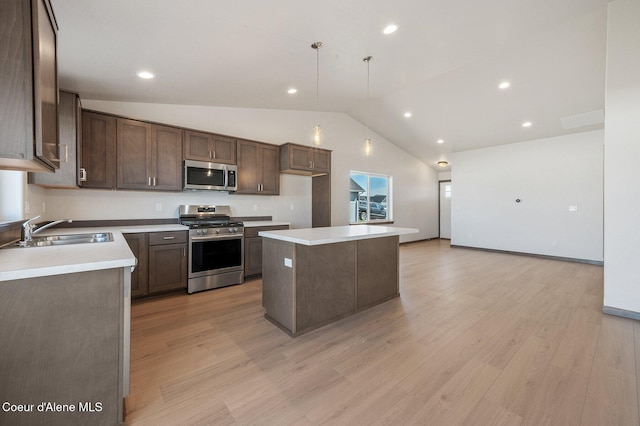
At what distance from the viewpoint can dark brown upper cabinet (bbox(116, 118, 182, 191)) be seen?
3.31 meters

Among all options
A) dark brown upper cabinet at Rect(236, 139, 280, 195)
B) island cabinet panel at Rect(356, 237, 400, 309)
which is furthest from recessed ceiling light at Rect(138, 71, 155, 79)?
island cabinet panel at Rect(356, 237, 400, 309)

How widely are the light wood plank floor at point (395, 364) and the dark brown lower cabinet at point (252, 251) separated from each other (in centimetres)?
76

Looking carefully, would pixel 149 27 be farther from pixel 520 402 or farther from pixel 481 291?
pixel 481 291

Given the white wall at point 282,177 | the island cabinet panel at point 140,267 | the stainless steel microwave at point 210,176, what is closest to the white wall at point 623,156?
the white wall at point 282,177

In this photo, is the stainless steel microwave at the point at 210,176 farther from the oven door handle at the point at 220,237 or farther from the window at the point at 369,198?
the window at the point at 369,198

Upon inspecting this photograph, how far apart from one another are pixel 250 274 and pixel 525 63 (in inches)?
200

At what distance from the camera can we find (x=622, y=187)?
280cm

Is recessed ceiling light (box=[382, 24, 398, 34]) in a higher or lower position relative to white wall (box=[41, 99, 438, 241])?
higher

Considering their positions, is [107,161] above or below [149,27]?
below

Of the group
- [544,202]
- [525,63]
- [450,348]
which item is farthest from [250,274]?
[544,202]

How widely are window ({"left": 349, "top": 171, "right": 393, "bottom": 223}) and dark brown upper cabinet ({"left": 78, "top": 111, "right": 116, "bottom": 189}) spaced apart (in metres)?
4.52

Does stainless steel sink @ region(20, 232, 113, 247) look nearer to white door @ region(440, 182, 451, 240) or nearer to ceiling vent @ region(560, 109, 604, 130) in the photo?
ceiling vent @ region(560, 109, 604, 130)

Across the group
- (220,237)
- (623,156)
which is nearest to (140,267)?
(220,237)

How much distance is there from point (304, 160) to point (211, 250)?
2.23 meters
